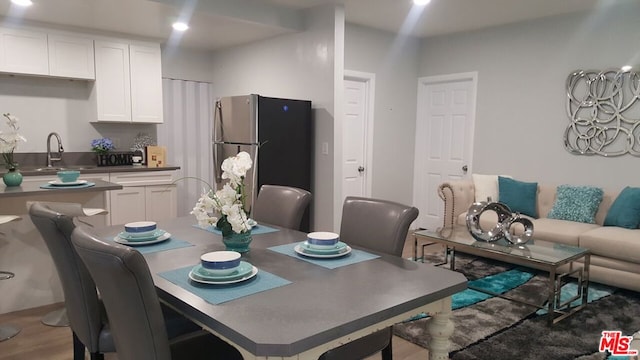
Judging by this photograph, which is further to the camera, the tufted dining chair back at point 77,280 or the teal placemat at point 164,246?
the teal placemat at point 164,246

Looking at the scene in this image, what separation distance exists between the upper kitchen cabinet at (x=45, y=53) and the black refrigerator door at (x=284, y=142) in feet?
6.31

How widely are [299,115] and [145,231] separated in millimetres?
2640

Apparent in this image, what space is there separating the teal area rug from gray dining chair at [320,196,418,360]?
49 cm

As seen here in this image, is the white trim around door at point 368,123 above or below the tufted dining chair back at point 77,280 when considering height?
above

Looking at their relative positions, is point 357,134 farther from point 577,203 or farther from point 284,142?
point 577,203

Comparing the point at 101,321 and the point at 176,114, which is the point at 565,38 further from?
the point at 101,321

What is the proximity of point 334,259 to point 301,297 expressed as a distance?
0.44 metres

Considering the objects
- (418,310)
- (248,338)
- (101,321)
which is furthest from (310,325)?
(101,321)

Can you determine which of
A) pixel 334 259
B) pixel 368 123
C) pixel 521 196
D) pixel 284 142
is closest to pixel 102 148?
pixel 284 142

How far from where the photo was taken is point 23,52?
4234 millimetres

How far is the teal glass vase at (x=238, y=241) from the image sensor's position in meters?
1.91

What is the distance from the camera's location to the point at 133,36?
193 inches

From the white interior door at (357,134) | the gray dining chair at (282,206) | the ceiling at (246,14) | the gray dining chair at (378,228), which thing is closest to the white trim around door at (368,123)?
the white interior door at (357,134)

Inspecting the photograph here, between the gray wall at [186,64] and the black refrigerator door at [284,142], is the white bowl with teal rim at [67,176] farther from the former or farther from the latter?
the gray wall at [186,64]
